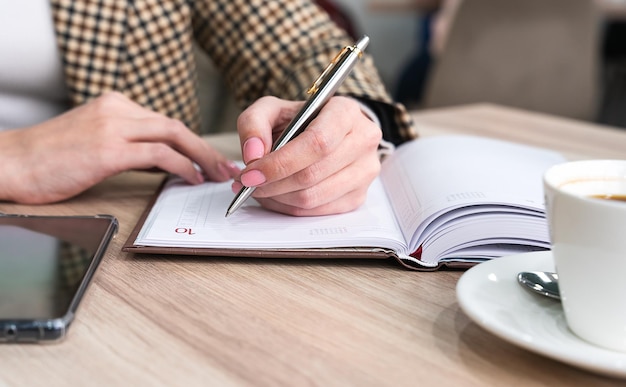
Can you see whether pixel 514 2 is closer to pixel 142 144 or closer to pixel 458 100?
pixel 458 100

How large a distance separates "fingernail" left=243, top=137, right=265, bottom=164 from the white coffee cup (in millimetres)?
251

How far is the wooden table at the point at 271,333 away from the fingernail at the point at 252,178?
2.3 inches

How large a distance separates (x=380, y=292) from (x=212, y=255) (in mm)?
131

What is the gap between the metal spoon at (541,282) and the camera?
46 centimetres

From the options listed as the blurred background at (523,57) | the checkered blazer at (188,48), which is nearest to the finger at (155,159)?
the checkered blazer at (188,48)

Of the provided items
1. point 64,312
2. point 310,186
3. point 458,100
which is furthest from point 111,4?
point 458,100

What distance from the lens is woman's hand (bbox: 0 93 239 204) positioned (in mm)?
679

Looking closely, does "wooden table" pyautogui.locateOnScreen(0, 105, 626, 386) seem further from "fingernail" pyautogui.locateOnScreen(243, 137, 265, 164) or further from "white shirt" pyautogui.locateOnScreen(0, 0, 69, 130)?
"white shirt" pyautogui.locateOnScreen(0, 0, 69, 130)

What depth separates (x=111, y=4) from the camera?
3.09 feet

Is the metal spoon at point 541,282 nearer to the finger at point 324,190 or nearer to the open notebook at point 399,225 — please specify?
the open notebook at point 399,225

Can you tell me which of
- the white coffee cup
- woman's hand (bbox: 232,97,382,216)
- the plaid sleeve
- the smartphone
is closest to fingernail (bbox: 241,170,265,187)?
woman's hand (bbox: 232,97,382,216)

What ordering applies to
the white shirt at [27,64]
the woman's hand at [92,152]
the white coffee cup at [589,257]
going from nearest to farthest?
the white coffee cup at [589,257] < the woman's hand at [92,152] < the white shirt at [27,64]

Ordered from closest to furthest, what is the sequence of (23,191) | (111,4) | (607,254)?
1. (607,254)
2. (23,191)
3. (111,4)

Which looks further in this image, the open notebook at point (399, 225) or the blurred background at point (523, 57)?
the blurred background at point (523, 57)
